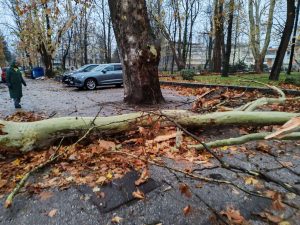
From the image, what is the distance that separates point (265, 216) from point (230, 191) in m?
0.52

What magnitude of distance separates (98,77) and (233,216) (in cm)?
A: 1505

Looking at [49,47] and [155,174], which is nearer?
[155,174]

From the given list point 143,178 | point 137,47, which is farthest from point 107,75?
point 143,178

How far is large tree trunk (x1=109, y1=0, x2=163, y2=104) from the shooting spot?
785cm

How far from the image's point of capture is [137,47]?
7863mm

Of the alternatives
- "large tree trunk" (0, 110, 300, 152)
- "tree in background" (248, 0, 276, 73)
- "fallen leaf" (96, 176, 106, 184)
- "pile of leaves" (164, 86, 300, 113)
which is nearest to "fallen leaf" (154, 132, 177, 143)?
"large tree trunk" (0, 110, 300, 152)

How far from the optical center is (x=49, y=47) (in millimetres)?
32656

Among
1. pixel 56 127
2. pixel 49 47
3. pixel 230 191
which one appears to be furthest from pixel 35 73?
pixel 230 191

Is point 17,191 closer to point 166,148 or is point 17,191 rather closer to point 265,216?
point 166,148

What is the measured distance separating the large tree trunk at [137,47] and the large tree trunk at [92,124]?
11.0 ft

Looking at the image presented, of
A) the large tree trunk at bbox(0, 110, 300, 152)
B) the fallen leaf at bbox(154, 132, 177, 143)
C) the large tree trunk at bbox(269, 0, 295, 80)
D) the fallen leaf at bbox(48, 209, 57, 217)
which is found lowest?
the fallen leaf at bbox(48, 209, 57, 217)

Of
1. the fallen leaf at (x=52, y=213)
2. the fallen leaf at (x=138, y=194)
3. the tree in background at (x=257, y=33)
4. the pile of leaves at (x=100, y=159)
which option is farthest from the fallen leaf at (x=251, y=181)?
the tree in background at (x=257, y=33)

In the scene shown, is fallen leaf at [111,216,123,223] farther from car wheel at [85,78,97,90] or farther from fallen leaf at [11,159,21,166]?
car wheel at [85,78,97,90]

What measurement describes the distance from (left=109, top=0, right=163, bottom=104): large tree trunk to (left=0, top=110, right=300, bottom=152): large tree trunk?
3340mm
